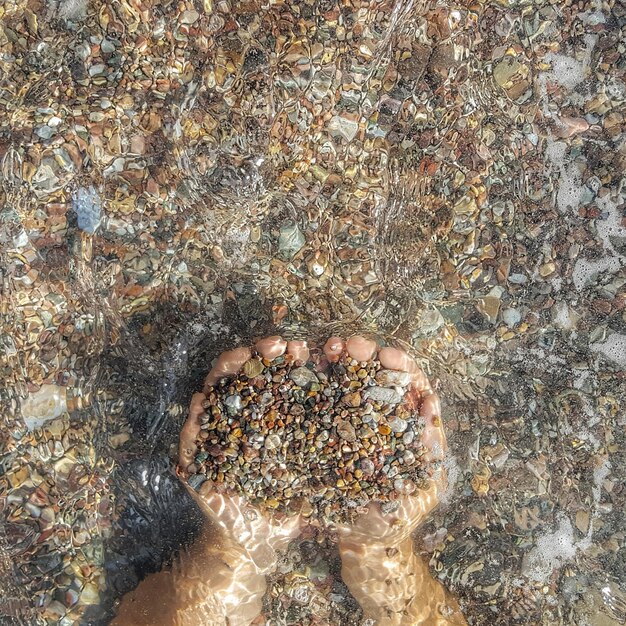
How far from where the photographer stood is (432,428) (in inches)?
114

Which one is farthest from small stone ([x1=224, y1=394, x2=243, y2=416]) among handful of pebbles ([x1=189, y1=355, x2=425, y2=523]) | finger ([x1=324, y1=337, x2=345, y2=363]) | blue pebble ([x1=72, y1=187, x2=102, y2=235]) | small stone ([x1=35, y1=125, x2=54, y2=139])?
small stone ([x1=35, y1=125, x2=54, y2=139])

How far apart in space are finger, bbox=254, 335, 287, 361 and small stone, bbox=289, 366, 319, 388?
0.13m

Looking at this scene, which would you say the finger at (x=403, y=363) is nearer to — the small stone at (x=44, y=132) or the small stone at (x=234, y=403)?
the small stone at (x=234, y=403)

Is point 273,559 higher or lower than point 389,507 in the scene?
lower

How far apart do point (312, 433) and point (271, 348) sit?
48 cm

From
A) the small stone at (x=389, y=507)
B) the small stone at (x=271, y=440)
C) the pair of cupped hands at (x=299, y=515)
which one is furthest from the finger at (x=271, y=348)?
the small stone at (x=389, y=507)

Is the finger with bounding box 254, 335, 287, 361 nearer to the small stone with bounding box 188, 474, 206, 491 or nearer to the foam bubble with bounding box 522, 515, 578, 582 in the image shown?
the small stone with bounding box 188, 474, 206, 491

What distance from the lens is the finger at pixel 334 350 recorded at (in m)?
2.84

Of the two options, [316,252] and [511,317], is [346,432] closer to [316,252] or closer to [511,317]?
[316,252]

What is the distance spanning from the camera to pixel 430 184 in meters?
2.94

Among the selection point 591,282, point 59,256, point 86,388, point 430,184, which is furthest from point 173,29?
point 591,282

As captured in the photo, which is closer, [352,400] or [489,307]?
[352,400]

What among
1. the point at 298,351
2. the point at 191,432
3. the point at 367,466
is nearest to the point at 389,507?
the point at 367,466

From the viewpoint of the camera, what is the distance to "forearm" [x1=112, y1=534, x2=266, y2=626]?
3029 millimetres
